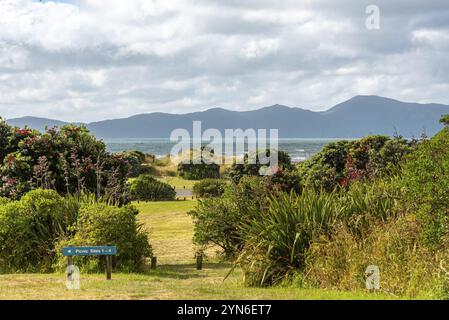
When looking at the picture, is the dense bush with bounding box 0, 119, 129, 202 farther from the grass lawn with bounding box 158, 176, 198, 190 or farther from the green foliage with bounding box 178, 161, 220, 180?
the green foliage with bounding box 178, 161, 220, 180

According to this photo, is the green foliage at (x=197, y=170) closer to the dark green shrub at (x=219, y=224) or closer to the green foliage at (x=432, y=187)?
the dark green shrub at (x=219, y=224)

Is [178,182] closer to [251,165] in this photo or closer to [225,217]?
[251,165]

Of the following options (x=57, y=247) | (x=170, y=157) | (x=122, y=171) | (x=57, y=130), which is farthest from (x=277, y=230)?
(x=170, y=157)

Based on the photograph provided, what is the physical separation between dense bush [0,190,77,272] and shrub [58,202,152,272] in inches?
30.2

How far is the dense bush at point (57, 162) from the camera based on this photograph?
71.4 feet

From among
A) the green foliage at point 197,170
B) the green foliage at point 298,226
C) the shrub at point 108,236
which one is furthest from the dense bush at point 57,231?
the green foliage at point 197,170

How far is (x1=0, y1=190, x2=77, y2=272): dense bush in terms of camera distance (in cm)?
1841

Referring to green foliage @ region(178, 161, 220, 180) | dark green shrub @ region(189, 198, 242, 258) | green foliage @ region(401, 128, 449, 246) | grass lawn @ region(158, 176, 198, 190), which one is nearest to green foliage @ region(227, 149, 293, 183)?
grass lawn @ region(158, 176, 198, 190)

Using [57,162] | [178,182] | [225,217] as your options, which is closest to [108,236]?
[225,217]

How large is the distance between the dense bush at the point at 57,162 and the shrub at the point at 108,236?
3.10 m
